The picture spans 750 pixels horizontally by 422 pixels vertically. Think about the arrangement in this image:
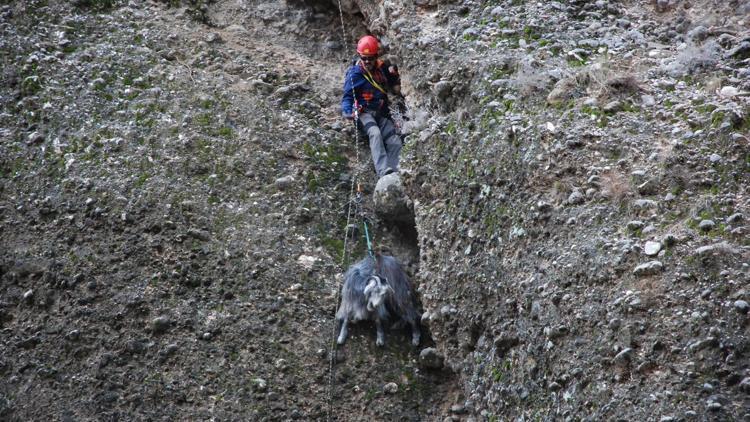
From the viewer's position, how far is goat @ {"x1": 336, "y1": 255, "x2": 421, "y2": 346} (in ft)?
24.6

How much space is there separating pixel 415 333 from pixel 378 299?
1.53ft

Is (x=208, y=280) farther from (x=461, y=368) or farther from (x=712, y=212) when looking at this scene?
(x=712, y=212)

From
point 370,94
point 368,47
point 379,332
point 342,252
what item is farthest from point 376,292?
point 368,47

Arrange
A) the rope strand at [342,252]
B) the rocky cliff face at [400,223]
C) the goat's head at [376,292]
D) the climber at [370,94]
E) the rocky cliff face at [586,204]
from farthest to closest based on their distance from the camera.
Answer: the climber at [370,94]
the goat's head at [376,292]
the rope strand at [342,252]
the rocky cliff face at [400,223]
the rocky cliff face at [586,204]

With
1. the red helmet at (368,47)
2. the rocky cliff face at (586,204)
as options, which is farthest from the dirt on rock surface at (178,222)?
the rocky cliff face at (586,204)

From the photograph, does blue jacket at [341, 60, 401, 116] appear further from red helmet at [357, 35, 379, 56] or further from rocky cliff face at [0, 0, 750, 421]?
rocky cliff face at [0, 0, 750, 421]

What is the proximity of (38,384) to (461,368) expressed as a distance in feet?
12.1

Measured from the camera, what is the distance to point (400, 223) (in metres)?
8.49

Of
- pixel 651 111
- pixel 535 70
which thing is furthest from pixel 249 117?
pixel 651 111

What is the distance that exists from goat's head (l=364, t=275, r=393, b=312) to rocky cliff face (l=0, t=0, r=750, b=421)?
30 cm

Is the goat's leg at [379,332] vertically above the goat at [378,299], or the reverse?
the goat at [378,299]

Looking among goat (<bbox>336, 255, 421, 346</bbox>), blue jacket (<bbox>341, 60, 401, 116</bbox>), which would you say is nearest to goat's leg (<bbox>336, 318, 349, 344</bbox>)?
goat (<bbox>336, 255, 421, 346</bbox>)

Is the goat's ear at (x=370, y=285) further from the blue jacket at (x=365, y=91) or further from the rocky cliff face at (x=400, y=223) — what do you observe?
the blue jacket at (x=365, y=91)

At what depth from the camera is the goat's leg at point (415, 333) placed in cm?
752
